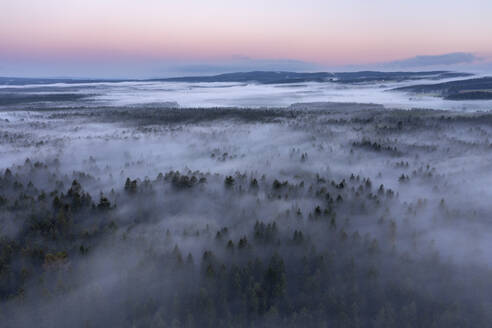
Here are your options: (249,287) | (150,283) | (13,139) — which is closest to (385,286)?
(249,287)

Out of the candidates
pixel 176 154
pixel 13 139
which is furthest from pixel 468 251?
pixel 13 139

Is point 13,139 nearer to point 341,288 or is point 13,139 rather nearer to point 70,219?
point 70,219

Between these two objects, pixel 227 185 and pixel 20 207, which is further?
pixel 227 185

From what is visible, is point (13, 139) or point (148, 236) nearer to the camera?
point (148, 236)

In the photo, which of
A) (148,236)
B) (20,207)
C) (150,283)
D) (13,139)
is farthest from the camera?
(13,139)

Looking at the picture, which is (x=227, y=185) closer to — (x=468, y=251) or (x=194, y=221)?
(x=194, y=221)

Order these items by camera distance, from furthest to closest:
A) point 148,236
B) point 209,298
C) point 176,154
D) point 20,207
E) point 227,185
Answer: point 176,154 → point 227,185 → point 20,207 → point 148,236 → point 209,298

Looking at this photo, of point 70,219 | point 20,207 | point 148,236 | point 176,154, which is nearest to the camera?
point 148,236

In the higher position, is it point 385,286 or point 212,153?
point 212,153

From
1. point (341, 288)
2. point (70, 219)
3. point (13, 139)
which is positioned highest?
point (13, 139)

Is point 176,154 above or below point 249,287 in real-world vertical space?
above
